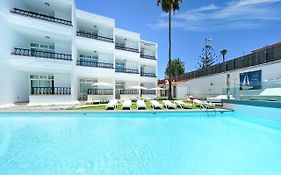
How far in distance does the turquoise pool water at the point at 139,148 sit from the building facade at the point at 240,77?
3.48m

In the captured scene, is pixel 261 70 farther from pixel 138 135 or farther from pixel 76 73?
pixel 76 73

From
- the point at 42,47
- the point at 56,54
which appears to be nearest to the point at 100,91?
the point at 56,54

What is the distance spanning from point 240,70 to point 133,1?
13.8 metres

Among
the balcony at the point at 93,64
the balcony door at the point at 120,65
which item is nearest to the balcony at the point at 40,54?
the balcony at the point at 93,64

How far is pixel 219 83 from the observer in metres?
25.0

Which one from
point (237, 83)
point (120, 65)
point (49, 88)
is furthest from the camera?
point (120, 65)

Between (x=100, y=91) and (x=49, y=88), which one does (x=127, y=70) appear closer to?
(x=100, y=91)

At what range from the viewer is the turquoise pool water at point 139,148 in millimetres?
4953

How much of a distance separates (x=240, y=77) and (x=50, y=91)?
20.9 meters

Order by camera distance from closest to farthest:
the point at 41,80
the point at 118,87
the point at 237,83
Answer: the point at 237,83 → the point at 41,80 → the point at 118,87

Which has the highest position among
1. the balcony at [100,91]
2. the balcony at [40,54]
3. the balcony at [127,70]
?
the balcony at [40,54]

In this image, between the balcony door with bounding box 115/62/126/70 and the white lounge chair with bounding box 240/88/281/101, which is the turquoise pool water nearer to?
the white lounge chair with bounding box 240/88/281/101

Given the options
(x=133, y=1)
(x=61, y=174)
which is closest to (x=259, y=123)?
(x=61, y=174)

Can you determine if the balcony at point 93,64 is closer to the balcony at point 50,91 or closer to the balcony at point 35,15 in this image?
the balcony at point 50,91
